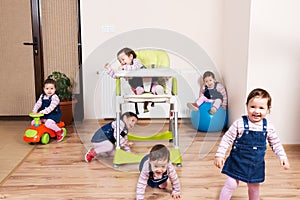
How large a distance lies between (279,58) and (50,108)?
188cm

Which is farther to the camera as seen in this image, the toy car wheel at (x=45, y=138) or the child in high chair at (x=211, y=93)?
the child in high chair at (x=211, y=93)

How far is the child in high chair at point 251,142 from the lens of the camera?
152cm

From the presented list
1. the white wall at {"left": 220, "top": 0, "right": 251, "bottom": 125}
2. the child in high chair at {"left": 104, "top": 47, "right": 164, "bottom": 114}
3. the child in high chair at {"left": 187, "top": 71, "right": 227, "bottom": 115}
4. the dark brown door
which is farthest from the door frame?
the white wall at {"left": 220, "top": 0, "right": 251, "bottom": 125}

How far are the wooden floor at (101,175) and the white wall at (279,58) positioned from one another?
259 millimetres

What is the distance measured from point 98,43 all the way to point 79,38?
206 millimetres

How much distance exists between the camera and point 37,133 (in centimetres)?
268

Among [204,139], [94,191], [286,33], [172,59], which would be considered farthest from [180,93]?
[94,191]

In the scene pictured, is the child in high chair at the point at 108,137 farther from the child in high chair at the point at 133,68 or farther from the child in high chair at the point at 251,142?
the child in high chair at the point at 251,142

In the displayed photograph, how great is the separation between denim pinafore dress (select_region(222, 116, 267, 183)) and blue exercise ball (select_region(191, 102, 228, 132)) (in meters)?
1.40

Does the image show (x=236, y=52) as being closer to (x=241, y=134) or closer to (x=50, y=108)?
(x=241, y=134)

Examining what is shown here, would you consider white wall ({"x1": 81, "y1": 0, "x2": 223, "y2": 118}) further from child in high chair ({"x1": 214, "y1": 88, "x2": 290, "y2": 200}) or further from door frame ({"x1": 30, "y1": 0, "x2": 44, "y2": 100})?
child in high chair ({"x1": 214, "y1": 88, "x2": 290, "y2": 200})

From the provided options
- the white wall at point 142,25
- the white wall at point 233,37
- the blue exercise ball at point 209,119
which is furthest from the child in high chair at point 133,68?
the white wall at point 142,25

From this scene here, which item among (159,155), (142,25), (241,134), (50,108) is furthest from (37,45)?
(241,134)

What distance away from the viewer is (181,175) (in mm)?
2096
